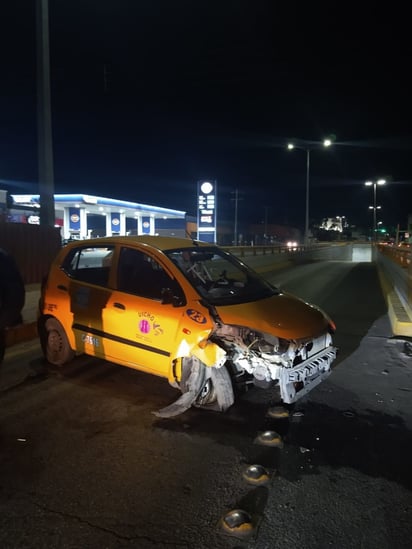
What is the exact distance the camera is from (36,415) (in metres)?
4.35

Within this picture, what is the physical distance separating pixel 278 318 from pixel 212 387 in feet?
3.17

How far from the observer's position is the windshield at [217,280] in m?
4.84

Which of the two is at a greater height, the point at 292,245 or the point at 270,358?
the point at 292,245

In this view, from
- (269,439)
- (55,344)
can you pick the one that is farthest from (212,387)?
(55,344)

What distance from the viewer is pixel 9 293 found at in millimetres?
4488

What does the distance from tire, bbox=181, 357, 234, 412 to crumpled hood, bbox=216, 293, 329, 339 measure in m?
0.51

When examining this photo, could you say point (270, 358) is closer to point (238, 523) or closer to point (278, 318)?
point (278, 318)

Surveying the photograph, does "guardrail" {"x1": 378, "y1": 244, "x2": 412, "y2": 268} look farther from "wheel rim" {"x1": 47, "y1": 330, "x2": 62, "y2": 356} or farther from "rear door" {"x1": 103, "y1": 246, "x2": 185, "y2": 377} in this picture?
"wheel rim" {"x1": 47, "y1": 330, "x2": 62, "y2": 356}

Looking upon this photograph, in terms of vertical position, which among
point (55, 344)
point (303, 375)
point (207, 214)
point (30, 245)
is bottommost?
point (55, 344)

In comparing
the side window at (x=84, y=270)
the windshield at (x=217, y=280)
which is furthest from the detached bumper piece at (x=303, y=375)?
the side window at (x=84, y=270)

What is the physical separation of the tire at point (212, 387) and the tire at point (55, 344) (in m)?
2.00

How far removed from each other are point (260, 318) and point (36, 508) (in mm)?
2496

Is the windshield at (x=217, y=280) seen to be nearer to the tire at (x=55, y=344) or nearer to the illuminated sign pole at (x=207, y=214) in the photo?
the tire at (x=55, y=344)

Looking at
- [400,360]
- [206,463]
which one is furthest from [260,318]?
[400,360]
